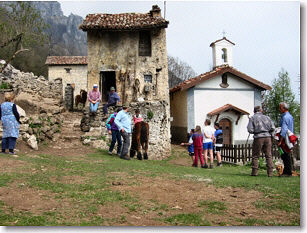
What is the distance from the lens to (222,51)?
18719mm

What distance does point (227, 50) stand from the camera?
61.3ft

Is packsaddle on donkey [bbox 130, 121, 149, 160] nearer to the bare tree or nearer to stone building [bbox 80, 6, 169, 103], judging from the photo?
stone building [bbox 80, 6, 169, 103]

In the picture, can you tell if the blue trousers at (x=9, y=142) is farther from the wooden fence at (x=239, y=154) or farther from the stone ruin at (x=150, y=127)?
the wooden fence at (x=239, y=154)

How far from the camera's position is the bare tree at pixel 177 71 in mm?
37103

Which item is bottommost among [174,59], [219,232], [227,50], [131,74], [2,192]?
[219,232]

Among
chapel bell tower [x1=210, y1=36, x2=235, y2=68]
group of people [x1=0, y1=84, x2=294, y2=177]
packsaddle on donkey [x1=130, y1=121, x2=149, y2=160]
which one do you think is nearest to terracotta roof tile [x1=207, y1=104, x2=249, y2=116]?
chapel bell tower [x1=210, y1=36, x2=235, y2=68]

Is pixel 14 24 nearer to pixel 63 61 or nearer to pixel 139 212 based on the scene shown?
pixel 139 212

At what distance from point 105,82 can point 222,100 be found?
Answer: 7.01 m

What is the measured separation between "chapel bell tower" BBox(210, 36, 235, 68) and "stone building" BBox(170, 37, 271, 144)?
1551mm

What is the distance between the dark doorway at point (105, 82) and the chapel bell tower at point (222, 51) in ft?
22.4

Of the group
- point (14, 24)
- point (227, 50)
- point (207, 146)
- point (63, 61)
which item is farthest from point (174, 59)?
point (207, 146)

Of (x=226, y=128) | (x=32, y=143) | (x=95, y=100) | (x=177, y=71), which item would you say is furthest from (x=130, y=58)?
(x=177, y=71)

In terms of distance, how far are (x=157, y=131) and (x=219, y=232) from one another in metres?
10.1

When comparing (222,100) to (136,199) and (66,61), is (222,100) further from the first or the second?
(66,61)
